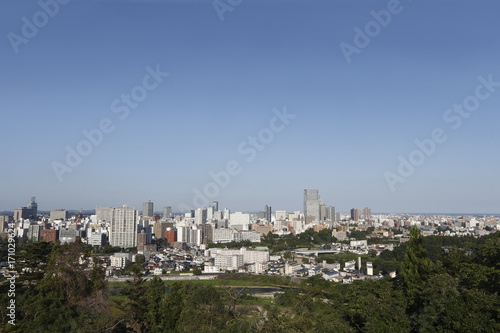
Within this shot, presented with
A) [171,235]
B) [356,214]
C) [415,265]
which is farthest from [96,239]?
[356,214]

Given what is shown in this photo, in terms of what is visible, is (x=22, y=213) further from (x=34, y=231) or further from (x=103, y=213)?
(x=103, y=213)

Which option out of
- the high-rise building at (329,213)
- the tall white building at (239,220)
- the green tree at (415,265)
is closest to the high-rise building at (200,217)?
the tall white building at (239,220)

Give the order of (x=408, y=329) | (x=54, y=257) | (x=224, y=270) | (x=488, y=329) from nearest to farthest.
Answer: (x=488, y=329), (x=408, y=329), (x=54, y=257), (x=224, y=270)

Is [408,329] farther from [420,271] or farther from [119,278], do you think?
[119,278]

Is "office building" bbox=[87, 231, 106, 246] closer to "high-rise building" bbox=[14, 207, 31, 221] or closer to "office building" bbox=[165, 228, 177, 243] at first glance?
"office building" bbox=[165, 228, 177, 243]

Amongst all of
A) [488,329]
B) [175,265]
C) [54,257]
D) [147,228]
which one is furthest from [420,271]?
[147,228]
